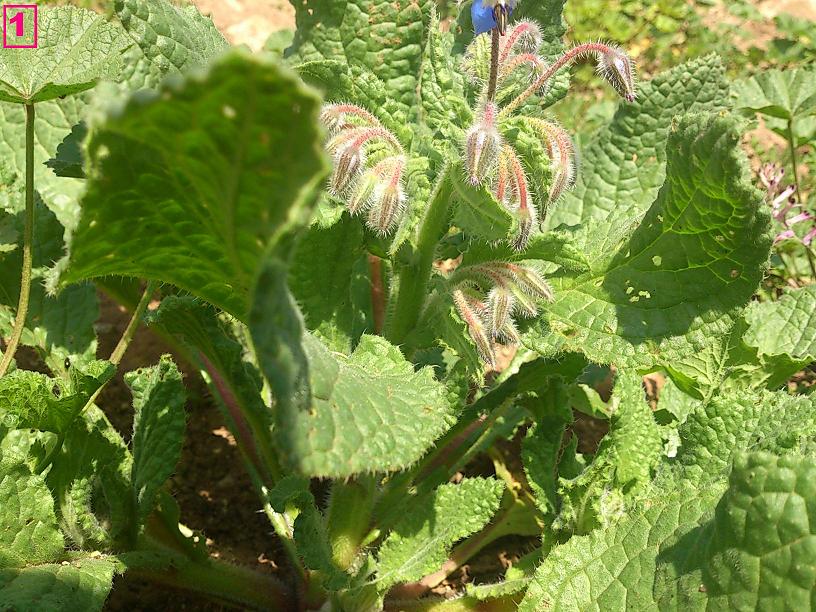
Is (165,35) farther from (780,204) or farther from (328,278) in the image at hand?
(780,204)

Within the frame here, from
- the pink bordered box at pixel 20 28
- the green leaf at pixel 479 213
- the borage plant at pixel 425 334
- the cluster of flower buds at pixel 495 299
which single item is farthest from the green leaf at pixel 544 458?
the pink bordered box at pixel 20 28

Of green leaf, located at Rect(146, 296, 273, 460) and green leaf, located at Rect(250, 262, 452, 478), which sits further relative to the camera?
green leaf, located at Rect(146, 296, 273, 460)

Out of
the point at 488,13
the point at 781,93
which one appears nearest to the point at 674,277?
the point at 488,13

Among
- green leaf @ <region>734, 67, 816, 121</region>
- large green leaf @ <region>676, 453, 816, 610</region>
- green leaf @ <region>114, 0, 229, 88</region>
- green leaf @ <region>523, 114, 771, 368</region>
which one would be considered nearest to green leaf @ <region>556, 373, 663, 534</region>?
green leaf @ <region>523, 114, 771, 368</region>

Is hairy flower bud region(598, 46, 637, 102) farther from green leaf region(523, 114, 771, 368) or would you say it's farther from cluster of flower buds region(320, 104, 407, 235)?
cluster of flower buds region(320, 104, 407, 235)

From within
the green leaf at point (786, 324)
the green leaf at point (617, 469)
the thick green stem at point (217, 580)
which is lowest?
the thick green stem at point (217, 580)

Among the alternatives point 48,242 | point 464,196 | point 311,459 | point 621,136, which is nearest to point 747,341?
point 621,136

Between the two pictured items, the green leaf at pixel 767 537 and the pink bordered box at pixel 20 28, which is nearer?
the green leaf at pixel 767 537

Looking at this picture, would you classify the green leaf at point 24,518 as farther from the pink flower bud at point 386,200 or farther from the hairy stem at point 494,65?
the hairy stem at point 494,65
